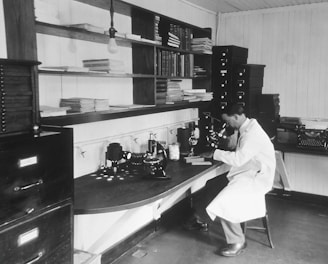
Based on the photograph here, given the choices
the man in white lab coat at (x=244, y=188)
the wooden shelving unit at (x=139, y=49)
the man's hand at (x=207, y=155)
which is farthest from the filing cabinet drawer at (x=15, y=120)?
the man's hand at (x=207, y=155)

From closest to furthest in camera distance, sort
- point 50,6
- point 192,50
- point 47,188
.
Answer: point 47,188
point 50,6
point 192,50

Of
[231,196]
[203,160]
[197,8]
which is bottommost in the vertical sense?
[231,196]

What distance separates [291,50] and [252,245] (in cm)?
267

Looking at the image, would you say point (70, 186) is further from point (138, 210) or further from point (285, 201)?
point (285, 201)

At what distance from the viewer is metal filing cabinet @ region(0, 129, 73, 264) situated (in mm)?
1613

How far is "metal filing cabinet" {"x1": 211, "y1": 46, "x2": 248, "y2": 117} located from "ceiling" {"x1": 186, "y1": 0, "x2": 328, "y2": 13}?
0.57 m

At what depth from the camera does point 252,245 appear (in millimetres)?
3664

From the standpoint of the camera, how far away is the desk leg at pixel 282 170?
480 cm

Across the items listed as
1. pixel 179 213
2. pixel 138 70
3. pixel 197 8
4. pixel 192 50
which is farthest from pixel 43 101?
pixel 197 8

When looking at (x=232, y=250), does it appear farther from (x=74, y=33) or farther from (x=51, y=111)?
(x=74, y=33)

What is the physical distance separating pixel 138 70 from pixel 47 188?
1882mm

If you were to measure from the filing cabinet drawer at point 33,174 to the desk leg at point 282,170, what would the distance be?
347 centimetres

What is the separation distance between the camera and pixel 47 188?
183cm

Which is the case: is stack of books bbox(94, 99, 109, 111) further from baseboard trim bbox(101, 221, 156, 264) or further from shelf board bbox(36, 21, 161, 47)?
baseboard trim bbox(101, 221, 156, 264)
